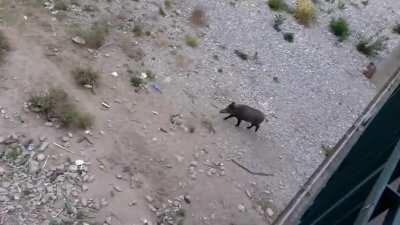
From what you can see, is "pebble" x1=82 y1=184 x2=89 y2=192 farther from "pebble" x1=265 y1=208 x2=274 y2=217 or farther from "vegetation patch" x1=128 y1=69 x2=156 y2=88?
"pebble" x1=265 y1=208 x2=274 y2=217

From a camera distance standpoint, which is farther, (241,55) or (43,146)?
(241,55)

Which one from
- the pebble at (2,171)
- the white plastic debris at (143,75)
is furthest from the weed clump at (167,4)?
the pebble at (2,171)

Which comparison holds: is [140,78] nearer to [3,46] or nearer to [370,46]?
[3,46]

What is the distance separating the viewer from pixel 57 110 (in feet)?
30.3

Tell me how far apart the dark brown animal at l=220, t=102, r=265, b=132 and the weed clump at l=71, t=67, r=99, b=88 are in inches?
103

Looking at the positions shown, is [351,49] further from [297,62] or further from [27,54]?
[27,54]

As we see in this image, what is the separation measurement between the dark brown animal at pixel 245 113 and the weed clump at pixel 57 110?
114 inches

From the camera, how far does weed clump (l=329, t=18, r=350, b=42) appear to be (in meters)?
15.3

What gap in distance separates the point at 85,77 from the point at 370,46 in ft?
29.0

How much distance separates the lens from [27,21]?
10.8m

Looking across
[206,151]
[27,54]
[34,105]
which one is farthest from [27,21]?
[206,151]

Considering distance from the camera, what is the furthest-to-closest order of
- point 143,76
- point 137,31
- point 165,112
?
point 137,31
point 143,76
point 165,112

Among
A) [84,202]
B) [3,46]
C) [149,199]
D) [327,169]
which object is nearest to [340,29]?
[327,169]

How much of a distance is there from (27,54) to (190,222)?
4.44m
